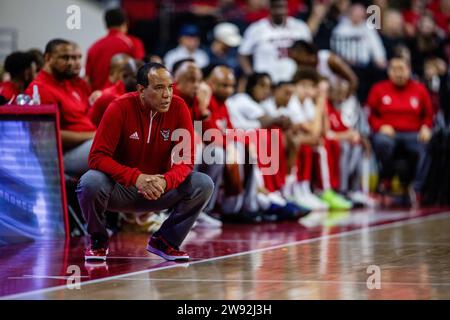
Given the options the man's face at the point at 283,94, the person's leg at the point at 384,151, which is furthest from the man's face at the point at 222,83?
the person's leg at the point at 384,151

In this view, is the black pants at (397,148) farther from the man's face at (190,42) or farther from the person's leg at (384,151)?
the man's face at (190,42)

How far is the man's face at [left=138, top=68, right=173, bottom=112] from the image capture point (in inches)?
251

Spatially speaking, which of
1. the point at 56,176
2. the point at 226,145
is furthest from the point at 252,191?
the point at 56,176

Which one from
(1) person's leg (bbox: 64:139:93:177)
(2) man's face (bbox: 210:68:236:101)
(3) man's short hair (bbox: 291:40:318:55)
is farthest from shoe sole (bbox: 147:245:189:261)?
(3) man's short hair (bbox: 291:40:318:55)

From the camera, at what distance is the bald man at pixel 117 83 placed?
836cm

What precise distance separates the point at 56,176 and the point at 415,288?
12.2ft

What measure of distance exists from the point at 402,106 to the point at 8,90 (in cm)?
676

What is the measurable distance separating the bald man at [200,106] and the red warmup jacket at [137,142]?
2.40 meters

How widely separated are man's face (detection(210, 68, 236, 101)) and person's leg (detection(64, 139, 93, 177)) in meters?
2.20

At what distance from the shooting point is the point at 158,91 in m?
6.38

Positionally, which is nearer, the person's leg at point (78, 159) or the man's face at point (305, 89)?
the person's leg at point (78, 159)

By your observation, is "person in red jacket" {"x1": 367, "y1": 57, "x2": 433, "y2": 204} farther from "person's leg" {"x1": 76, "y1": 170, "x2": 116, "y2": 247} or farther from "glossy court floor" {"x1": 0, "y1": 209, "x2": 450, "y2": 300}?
→ "person's leg" {"x1": 76, "y1": 170, "x2": 116, "y2": 247}
